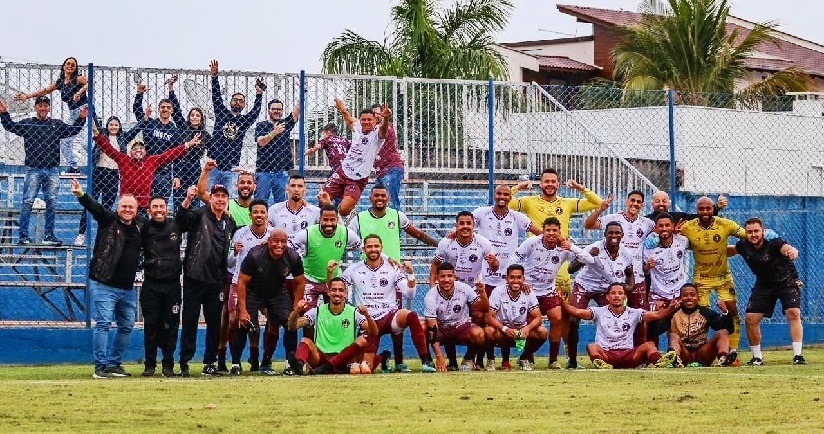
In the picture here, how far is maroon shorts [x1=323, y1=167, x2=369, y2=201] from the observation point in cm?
2086

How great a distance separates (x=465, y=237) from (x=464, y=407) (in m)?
5.87

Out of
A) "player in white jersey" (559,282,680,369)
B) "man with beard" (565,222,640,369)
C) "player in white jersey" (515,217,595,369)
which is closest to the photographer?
"player in white jersey" (559,282,680,369)

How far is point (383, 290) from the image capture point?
18062 millimetres

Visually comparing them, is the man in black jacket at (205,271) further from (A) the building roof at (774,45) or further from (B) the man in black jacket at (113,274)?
(A) the building roof at (774,45)

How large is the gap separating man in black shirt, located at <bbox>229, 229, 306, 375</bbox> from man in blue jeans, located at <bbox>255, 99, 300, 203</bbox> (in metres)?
3.18

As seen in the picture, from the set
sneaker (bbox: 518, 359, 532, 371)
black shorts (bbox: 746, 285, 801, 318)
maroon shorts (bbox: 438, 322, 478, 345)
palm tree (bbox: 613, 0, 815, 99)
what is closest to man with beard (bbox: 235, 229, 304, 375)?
maroon shorts (bbox: 438, 322, 478, 345)

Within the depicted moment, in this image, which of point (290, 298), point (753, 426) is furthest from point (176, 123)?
point (753, 426)

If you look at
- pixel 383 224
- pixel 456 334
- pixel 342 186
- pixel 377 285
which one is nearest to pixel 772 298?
pixel 456 334

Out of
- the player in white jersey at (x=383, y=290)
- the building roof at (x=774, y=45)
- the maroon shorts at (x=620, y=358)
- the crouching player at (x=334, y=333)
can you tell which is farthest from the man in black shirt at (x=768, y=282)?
the building roof at (x=774, y=45)

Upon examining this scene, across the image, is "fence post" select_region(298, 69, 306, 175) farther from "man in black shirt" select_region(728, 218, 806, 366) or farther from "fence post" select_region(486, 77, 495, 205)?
"man in black shirt" select_region(728, 218, 806, 366)

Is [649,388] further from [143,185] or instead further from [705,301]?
[143,185]

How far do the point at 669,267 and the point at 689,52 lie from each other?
29027 mm

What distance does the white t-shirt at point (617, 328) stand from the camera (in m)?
18.7

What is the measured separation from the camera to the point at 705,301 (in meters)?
20.0
